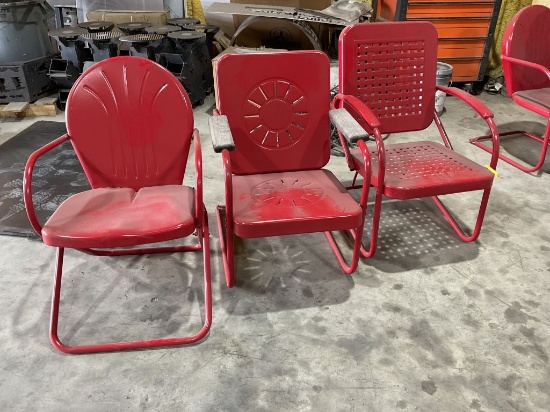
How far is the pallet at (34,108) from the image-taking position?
380 cm

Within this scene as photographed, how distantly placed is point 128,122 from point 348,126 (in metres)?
0.89

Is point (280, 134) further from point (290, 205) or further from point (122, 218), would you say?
point (122, 218)

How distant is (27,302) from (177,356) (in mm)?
714

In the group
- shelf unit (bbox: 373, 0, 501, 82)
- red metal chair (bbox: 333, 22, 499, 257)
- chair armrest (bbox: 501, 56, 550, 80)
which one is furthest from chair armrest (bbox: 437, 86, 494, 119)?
shelf unit (bbox: 373, 0, 501, 82)

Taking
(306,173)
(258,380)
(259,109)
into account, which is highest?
(259,109)

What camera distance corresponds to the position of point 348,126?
1.90 meters

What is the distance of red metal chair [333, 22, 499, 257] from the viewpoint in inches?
81.6

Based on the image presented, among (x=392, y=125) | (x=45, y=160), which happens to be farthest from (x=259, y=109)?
(x=45, y=160)

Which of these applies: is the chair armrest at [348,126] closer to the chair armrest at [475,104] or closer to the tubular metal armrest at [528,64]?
the chair armrest at [475,104]

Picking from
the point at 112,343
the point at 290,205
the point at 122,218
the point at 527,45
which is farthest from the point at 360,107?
the point at 527,45

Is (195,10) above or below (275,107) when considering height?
above

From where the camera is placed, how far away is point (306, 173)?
2117 mm

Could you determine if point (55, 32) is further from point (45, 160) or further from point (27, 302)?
point (27, 302)

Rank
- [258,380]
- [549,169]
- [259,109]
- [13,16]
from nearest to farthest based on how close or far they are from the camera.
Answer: [258,380]
[259,109]
[549,169]
[13,16]
